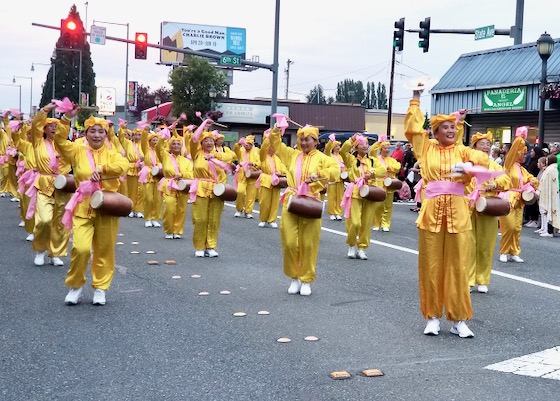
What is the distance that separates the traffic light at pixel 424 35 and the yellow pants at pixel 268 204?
31.4ft

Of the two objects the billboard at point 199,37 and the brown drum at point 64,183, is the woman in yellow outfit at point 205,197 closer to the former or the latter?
the brown drum at point 64,183

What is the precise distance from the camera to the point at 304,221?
8953mm

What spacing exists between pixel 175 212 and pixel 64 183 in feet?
13.5

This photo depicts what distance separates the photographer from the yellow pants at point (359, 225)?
39.1 feet

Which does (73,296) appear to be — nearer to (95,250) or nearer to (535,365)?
(95,250)

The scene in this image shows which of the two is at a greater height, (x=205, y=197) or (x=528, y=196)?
(x=528, y=196)

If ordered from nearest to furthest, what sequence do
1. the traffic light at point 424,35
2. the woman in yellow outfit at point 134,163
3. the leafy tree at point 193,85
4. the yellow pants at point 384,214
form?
the yellow pants at point 384,214 → the woman in yellow outfit at point 134,163 → the traffic light at point 424,35 → the leafy tree at point 193,85

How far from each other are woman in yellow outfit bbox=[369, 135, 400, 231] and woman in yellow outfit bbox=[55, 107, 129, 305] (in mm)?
5705

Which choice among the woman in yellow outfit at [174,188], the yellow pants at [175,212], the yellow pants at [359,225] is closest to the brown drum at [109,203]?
the yellow pants at [359,225]

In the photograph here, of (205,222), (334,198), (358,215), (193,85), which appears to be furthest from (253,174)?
(193,85)

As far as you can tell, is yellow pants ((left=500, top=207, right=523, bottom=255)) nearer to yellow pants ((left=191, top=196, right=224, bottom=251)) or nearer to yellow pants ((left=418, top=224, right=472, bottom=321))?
yellow pants ((left=191, top=196, right=224, bottom=251))

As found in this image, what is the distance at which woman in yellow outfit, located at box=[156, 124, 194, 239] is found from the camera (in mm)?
14000

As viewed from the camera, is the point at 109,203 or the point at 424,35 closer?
the point at 109,203

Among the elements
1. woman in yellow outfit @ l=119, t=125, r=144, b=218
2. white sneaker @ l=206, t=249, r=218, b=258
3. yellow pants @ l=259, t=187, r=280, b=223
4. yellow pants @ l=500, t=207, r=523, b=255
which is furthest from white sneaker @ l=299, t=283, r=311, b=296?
woman in yellow outfit @ l=119, t=125, r=144, b=218
